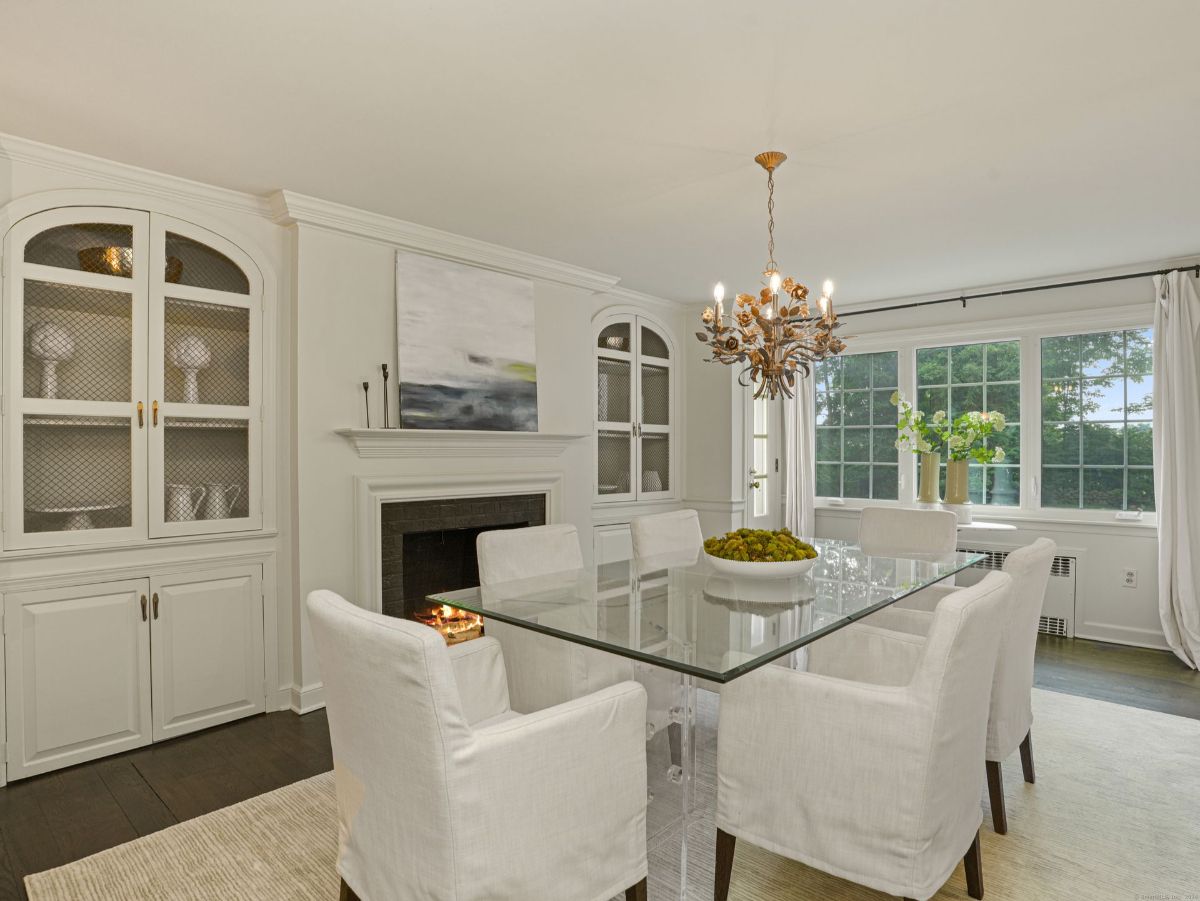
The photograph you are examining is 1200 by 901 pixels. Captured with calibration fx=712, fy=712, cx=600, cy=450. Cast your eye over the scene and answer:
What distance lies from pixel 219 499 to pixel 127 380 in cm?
63

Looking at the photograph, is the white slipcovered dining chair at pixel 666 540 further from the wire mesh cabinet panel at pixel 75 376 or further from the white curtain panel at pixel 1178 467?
the white curtain panel at pixel 1178 467

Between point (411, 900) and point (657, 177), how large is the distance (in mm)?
2703

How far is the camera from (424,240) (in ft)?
12.6

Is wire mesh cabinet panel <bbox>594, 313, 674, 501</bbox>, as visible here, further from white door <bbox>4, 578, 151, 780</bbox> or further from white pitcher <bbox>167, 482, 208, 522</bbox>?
white door <bbox>4, 578, 151, 780</bbox>

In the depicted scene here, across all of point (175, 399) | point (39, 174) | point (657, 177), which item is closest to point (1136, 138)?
point (657, 177)

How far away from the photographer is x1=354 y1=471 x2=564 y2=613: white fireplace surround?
11.7ft

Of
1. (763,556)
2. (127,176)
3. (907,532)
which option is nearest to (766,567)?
(763,556)

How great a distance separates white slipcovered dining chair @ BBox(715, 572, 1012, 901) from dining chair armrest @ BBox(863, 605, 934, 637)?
1.02m

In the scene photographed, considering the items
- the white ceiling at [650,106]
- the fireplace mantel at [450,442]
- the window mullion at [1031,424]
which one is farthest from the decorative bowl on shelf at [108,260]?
the window mullion at [1031,424]

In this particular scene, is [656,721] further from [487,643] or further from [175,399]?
[175,399]

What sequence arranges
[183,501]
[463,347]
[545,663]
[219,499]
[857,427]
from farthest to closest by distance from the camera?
[857,427] < [463,347] < [219,499] < [183,501] < [545,663]

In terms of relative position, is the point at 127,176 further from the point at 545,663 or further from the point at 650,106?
the point at 545,663

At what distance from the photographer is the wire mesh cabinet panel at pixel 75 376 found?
2.72 metres

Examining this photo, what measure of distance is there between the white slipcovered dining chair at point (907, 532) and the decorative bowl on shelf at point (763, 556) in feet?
3.53
